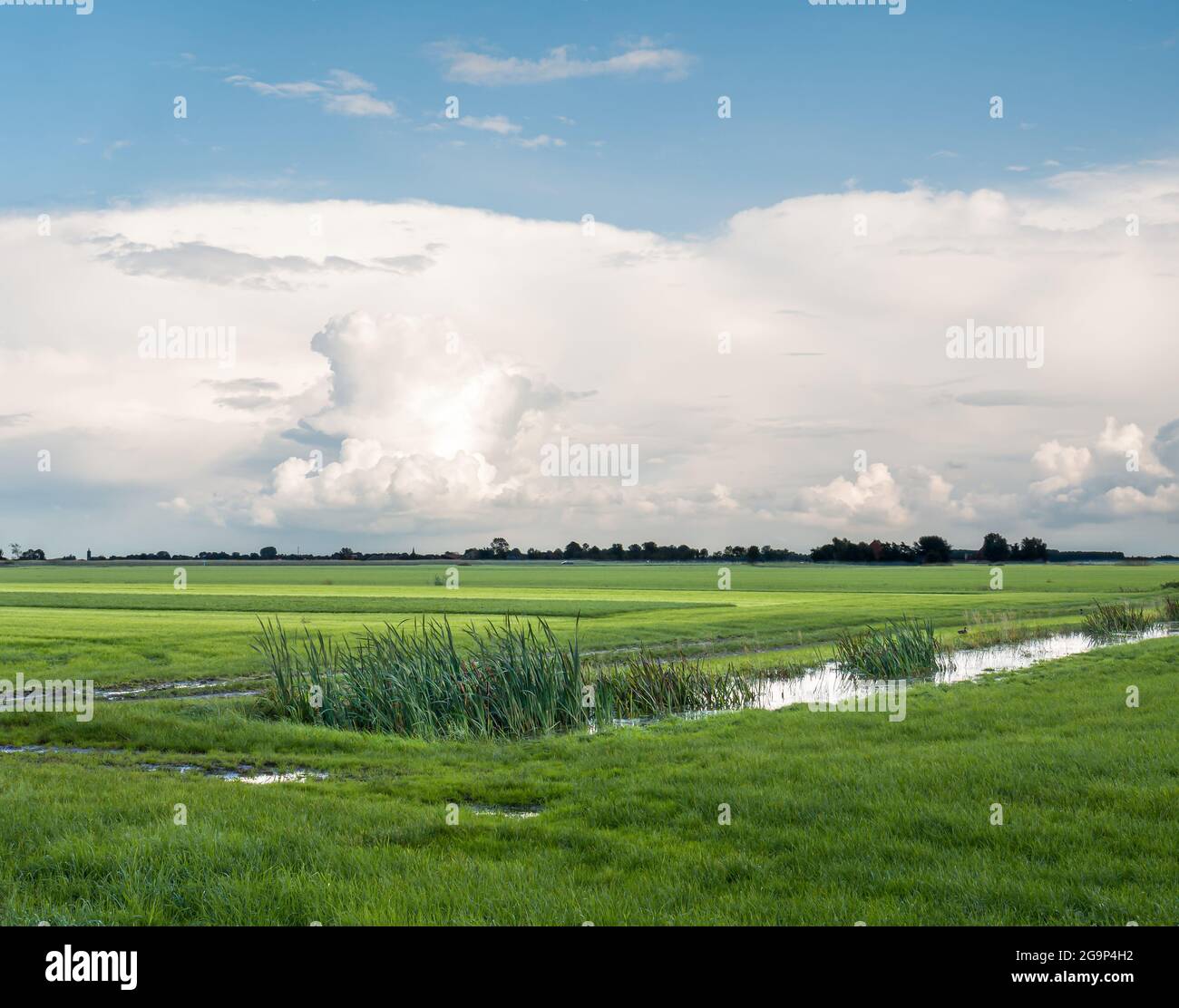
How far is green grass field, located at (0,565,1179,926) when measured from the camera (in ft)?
24.2

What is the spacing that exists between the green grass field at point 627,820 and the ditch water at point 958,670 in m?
4.73

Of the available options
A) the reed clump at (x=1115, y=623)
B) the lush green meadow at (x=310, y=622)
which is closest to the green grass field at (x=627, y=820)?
the lush green meadow at (x=310, y=622)

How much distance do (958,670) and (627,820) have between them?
21.9m

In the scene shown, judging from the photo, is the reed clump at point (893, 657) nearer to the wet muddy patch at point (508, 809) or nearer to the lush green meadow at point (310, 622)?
the lush green meadow at point (310, 622)

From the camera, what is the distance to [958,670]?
95.1 ft

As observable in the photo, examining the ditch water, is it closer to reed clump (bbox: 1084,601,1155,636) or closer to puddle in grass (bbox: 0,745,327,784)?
reed clump (bbox: 1084,601,1155,636)

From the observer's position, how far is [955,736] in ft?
48.9

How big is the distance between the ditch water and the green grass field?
4.73m

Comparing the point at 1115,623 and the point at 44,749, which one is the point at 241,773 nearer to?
the point at 44,749

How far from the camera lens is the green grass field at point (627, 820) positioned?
7383 millimetres

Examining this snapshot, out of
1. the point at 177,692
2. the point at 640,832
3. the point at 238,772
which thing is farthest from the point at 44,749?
the point at 640,832
